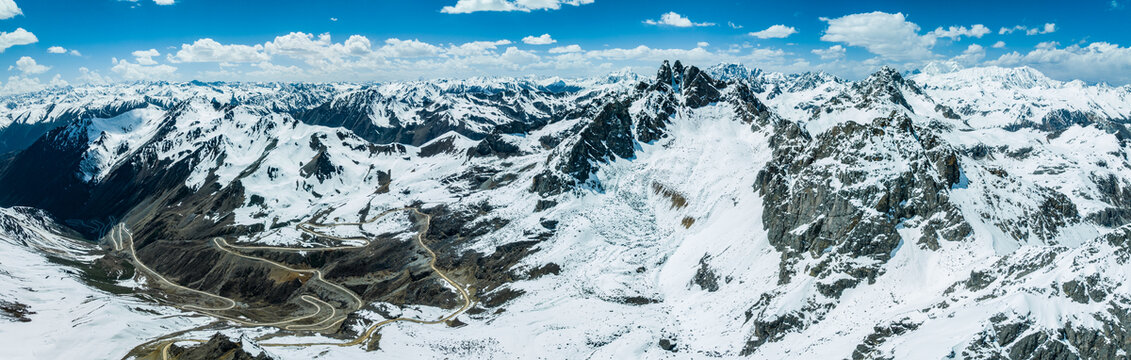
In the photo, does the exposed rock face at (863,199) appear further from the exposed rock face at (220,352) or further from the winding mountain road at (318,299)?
the exposed rock face at (220,352)

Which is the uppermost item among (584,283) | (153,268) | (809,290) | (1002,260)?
(1002,260)

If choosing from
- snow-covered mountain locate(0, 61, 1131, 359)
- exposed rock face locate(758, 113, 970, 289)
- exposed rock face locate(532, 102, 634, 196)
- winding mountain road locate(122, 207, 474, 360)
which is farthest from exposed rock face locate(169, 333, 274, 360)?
exposed rock face locate(532, 102, 634, 196)

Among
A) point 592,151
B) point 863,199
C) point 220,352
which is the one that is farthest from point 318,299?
point 863,199

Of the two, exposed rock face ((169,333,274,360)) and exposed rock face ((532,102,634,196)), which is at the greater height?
exposed rock face ((532,102,634,196))

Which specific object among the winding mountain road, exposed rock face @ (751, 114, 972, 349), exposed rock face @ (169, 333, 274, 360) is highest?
exposed rock face @ (751, 114, 972, 349)

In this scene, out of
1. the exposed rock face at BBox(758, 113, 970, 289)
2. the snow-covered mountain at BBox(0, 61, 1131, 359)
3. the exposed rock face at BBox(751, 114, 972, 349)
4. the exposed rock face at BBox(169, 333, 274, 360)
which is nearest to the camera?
the snow-covered mountain at BBox(0, 61, 1131, 359)

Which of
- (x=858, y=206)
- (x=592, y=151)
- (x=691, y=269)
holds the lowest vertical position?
(x=691, y=269)

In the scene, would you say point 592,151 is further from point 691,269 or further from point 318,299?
point 318,299

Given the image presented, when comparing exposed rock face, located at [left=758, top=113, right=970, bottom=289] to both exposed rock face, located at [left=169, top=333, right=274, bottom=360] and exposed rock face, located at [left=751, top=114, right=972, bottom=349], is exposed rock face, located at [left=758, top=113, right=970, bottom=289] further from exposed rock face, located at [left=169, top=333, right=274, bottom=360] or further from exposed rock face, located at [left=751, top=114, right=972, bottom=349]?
exposed rock face, located at [left=169, top=333, right=274, bottom=360]

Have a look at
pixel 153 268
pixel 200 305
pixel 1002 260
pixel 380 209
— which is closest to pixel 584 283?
pixel 1002 260

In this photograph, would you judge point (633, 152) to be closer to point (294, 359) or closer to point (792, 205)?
point (792, 205)

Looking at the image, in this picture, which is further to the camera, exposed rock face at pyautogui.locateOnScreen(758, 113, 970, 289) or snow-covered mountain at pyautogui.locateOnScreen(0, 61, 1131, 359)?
exposed rock face at pyautogui.locateOnScreen(758, 113, 970, 289)
